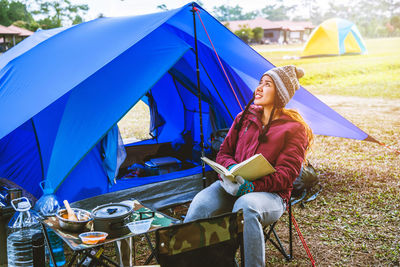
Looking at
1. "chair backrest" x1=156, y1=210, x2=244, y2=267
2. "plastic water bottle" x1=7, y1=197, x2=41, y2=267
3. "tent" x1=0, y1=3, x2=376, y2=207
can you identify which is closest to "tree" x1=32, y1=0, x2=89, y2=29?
"tent" x1=0, y1=3, x2=376, y2=207

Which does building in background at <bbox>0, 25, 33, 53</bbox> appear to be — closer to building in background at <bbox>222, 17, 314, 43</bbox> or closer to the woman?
building in background at <bbox>222, 17, 314, 43</bbox>

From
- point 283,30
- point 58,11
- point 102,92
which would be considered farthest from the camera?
point 283,30

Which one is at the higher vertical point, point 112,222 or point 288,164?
point 288,164

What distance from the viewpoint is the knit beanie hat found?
2.50m

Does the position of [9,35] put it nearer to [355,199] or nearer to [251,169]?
[355,199]

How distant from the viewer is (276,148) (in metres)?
2.43

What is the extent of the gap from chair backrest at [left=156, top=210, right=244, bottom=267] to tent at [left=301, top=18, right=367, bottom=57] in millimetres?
15512

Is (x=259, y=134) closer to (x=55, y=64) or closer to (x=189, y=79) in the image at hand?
(x=189, y=79)

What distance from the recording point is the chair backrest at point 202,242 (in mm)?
1583

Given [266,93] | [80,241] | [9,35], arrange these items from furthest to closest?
[9,35] → [266,93] → [80,241]

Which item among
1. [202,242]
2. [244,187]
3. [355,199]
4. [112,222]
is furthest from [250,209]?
[355,199]

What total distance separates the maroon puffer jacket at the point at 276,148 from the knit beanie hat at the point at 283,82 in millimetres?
110

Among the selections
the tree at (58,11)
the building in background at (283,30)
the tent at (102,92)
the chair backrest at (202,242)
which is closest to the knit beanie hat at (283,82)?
the tent at (102,92)

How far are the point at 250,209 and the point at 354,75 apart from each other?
1214 cm
